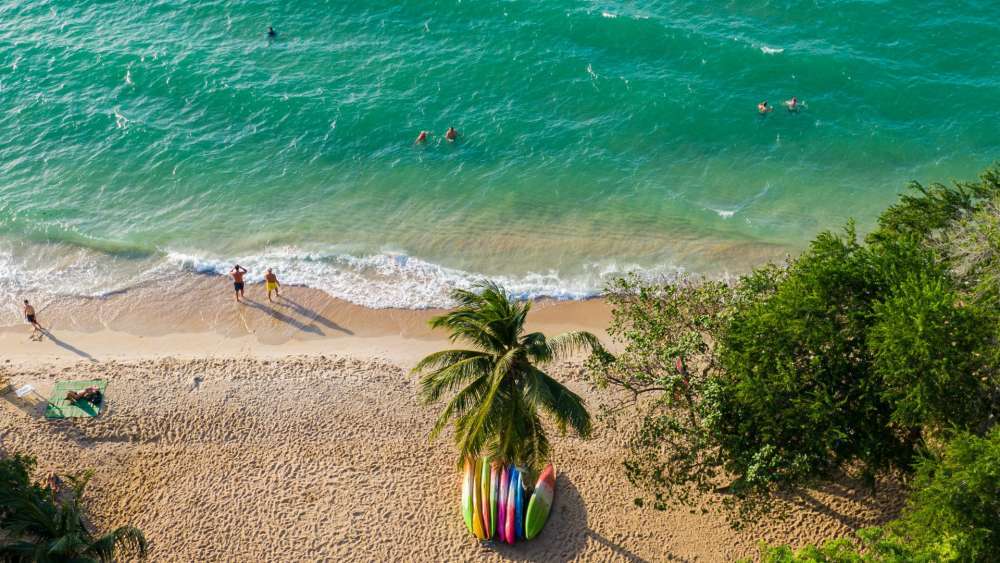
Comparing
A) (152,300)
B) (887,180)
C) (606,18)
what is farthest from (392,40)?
(887,180)

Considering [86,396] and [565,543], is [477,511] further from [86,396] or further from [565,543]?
[86,396]

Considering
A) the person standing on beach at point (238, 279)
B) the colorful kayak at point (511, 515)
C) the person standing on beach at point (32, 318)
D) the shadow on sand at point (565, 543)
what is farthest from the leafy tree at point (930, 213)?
the person standing on beach at point (32, 318)

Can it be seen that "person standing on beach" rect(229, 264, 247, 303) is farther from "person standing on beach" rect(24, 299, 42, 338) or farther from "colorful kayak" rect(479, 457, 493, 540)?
"colorful kayak" rect(479, 457, 493, 540)

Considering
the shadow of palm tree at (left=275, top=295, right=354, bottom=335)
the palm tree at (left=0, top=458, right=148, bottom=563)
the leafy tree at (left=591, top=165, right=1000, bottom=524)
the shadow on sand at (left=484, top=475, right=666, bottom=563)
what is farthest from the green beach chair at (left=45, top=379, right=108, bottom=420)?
the leafy tree at (left=591, top=165, right=1000, bottom=524)

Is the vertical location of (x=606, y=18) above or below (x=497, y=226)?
above

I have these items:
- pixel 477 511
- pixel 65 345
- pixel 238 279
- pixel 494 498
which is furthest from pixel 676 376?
pixel 65 345

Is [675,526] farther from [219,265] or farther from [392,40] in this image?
[392,40]
